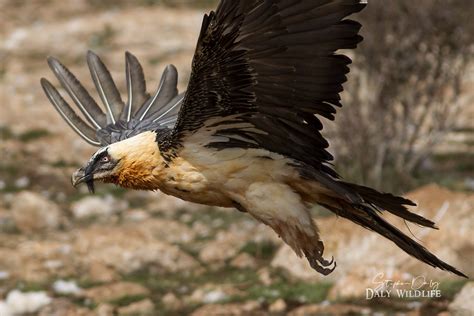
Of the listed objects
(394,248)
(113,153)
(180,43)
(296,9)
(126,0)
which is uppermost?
(126,0)

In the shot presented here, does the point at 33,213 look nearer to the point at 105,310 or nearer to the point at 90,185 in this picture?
the point at 105,310

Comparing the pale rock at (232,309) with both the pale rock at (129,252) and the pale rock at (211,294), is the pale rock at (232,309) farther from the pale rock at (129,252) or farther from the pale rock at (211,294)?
the pale rock at (129,252)

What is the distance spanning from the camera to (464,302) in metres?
7.32

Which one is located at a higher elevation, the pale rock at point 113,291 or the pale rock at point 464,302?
the pale rock at point 113,291

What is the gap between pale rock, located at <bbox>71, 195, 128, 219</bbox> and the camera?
38.0ft

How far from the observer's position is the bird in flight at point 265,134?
483 centimetres

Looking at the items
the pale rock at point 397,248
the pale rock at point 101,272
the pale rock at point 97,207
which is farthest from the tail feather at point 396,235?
the pale rock at point 97,207

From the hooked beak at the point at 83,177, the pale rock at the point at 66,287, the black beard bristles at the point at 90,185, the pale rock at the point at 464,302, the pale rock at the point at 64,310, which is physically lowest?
the pale rock at the point at 464,302

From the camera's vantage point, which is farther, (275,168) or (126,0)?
(126,0)

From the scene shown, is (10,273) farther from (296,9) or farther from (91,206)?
(296,9)

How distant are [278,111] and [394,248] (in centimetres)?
388

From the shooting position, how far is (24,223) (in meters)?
11.0

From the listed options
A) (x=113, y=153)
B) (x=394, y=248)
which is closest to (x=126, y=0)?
(x=394, y=248)
